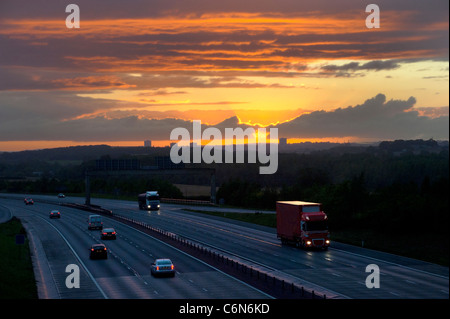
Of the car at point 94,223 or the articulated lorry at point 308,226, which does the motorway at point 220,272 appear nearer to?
the articulated lorry at point 308,226

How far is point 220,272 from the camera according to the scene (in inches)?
2211

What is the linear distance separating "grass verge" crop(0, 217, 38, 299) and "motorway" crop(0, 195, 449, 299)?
2.00 m

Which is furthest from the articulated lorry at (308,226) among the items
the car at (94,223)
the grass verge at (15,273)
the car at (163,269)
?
the car at (94,223)

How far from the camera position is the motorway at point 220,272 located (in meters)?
46.1

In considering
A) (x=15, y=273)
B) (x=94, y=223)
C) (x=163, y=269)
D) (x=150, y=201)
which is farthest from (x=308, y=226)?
(x=150, y=201)

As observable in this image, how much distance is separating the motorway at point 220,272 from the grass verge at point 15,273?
2.00 meters

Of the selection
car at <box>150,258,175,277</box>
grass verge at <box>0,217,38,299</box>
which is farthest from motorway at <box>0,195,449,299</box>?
grass verge at <box>0,217,38,299</box>

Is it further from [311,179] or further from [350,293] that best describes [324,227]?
[311,179]

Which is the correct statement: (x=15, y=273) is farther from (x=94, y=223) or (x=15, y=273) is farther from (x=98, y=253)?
(x=94, y=223)

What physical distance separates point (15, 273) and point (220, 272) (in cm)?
1715

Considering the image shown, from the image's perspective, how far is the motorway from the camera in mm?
46094

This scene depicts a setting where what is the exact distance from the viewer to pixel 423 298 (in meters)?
42.9

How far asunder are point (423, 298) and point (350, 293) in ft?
15.8

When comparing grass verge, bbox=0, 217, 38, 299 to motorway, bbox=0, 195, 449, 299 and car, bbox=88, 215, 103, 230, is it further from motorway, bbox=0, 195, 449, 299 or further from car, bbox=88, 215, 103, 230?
car, bbox=88, 215, 103, 230
